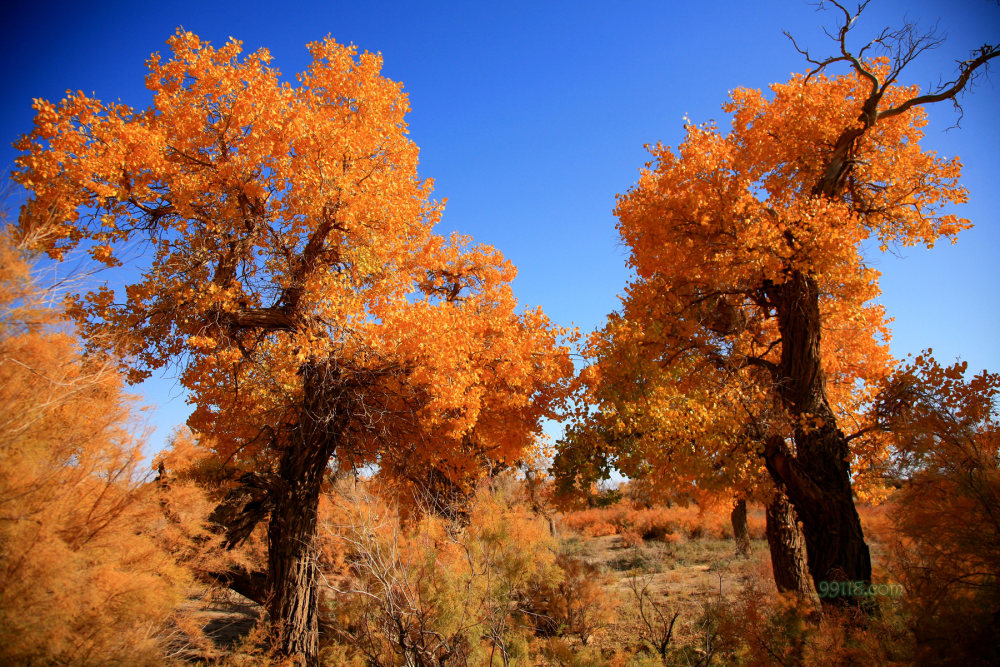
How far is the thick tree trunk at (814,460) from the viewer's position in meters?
5.95

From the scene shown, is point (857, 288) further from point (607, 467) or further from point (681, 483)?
point (607, 467)

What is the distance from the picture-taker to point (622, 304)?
9.33 metres

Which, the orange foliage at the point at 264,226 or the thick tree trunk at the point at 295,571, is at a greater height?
the orange foliage at the point at 264,226

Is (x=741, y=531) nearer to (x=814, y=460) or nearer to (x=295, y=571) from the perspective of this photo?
(x=814, y=460)

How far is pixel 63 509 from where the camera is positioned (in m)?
4.03

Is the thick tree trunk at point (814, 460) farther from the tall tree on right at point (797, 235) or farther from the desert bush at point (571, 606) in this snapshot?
the desert bush at point (571, 606)

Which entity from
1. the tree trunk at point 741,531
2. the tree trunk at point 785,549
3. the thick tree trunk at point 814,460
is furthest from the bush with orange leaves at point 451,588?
the tree trunk at point 741,531

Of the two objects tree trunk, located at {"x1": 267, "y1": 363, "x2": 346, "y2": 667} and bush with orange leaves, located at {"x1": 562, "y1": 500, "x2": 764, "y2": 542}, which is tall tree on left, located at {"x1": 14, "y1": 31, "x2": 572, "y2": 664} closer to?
tree trunk, located at {"x1": 267, "y1": 363, "x2": 346, "y2": 667}

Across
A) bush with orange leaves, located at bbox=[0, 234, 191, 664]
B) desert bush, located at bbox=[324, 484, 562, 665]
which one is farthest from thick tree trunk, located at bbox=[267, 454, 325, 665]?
bush with orange leaves, located at bbox=[0, 234, 191, 664]

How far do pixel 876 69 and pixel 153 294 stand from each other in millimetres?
12306

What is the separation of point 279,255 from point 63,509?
4.15 meters

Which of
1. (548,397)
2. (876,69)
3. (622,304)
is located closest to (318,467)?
(548,397)

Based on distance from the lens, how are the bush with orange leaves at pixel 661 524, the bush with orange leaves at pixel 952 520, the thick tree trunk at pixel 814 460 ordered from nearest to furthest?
1. the bush with orange leaves at pixel 952 520
2. the thick tree trunk at pixel 814 460
3. the bush with orange leaves at pixel 661 524

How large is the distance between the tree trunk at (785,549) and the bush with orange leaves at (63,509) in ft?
31.7
